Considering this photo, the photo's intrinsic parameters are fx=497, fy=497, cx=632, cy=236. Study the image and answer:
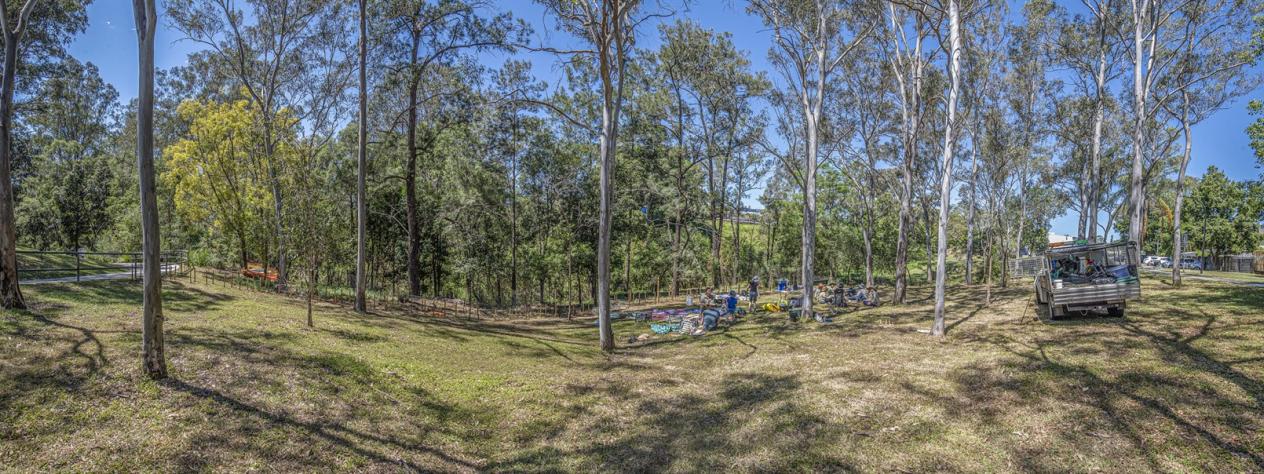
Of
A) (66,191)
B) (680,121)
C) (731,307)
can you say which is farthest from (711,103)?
(66,191)

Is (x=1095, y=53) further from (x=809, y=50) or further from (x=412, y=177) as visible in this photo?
(x=412, y=177)

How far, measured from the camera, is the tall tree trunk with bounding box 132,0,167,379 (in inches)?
249

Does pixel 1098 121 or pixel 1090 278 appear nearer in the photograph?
pixel 1090 278

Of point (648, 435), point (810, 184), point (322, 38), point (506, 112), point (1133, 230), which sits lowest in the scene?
point (648, 435)

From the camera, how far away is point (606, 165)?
12.6 m

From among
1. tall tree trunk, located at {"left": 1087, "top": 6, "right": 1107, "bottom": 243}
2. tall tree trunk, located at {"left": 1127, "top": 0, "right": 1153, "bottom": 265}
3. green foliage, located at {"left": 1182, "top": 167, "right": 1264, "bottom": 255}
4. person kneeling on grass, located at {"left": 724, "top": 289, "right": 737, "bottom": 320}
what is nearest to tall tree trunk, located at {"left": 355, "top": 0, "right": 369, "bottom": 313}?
person kneeling on grass, located at {"left": 724, "top": 289, "right": 737, "bottom": 320}

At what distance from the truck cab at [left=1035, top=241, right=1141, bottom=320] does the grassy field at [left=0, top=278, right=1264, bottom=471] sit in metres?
0.71

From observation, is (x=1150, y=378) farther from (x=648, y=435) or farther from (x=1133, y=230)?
(x=1133, y=230)

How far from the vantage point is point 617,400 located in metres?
8.55

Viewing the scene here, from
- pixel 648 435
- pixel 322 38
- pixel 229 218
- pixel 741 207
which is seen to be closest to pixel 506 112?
pixel 322 38

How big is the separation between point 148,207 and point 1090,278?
1784 cm

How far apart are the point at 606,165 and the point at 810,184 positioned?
8.05 meters

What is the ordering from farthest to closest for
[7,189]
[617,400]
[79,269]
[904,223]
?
[904,223] < [79,269] < [7,189] < [617,400]

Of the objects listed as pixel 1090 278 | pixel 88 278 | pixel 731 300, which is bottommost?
pixel 731 300
